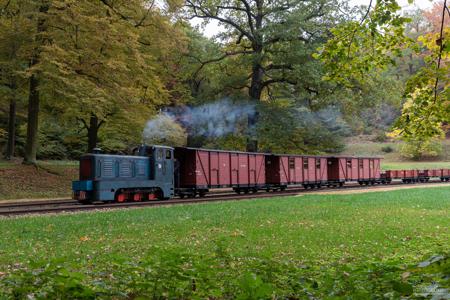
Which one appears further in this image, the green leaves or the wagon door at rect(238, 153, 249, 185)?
the wagon door at rect(238, 153, 249, 185)

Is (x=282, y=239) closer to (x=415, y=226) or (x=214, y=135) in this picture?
(x=415, y=226)

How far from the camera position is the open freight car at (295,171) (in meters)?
Result: 30.9

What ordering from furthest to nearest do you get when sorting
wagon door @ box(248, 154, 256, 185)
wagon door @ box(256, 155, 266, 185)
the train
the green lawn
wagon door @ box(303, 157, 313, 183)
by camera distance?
wagon door @ box(303, 157, 313, 183) → wagon door @ box(256, 155, 266, 185) → wagon door @ box(248, 154, 256, 185) → the train → the green lawn

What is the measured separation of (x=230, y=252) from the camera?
8281mm

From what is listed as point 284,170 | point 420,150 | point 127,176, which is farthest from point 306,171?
point 420,150

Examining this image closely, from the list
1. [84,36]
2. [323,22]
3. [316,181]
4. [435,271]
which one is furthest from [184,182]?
[435,271]

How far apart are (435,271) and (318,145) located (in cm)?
3342

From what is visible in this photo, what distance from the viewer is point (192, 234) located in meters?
10.6

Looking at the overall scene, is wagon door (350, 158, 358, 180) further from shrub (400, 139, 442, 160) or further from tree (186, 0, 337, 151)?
shrub (400, 139, 442, 160)

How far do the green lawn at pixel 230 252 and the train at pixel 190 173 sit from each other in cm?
507

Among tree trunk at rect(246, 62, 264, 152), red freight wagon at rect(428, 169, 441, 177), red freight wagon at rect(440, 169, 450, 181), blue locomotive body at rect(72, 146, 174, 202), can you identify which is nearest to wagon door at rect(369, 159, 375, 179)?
red freight wagon at rect(428, 169, 441, 177)

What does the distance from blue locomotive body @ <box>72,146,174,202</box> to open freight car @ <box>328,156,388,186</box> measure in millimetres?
18035

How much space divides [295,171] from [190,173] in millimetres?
10337

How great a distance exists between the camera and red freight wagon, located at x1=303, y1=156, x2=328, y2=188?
3356 cm
